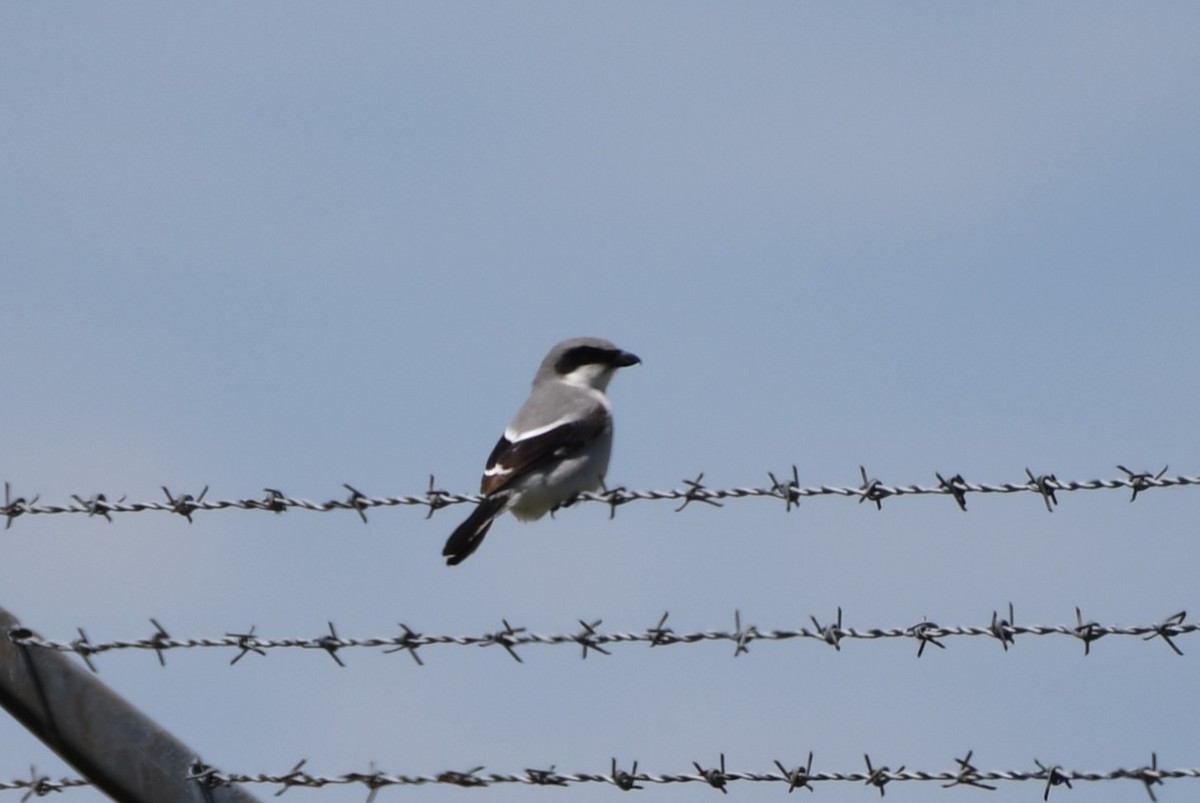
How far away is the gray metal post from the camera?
5.69m

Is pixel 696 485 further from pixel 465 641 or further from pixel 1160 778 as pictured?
pixel 1160 778

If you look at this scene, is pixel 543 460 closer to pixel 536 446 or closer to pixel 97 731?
pixel 536 446

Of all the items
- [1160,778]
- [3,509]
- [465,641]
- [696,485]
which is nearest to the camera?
[1160,778]

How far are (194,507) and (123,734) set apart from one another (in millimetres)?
877

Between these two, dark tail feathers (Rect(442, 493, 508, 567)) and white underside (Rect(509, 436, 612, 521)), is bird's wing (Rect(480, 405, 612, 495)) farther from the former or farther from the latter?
dark tail feathers (Rect(442, 493, 508, 567))

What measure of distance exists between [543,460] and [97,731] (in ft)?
13.3

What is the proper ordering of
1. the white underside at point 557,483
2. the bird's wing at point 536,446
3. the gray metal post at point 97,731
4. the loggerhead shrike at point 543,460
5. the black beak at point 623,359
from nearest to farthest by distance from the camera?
the gray metal post at point 97,731 < the loggerhead shrike at point 543,460 < the bird's wing at point 536,446 < the white underside at point 557,483 < the black beak at point 623,359

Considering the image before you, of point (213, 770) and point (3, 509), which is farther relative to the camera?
point (3, 509)

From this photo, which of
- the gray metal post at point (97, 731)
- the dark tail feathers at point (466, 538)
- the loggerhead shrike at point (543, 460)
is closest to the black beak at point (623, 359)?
the loggerhead shrike at point (543, 460)

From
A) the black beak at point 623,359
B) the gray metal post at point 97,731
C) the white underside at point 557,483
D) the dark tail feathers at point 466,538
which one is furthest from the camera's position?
the black beak at point 623,359

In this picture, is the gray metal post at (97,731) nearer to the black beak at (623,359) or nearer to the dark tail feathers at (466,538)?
the dark tail feathers at (466,538)

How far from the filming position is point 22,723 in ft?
19.4

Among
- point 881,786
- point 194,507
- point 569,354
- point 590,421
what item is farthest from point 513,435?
point 881,786

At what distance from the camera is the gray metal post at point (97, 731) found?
5691 mm
